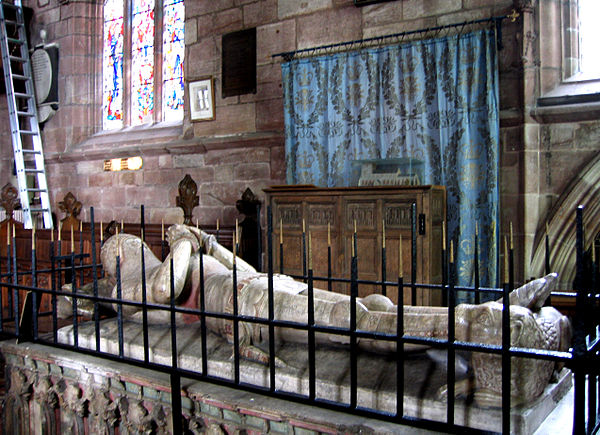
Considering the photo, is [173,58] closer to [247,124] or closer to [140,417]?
[247,124]

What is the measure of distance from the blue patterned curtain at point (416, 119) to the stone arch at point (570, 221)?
0.43 m

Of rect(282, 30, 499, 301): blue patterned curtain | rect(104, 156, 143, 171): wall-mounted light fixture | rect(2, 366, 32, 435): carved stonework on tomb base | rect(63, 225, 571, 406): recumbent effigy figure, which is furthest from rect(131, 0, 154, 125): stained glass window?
rect(2, 366, 32, 435): carved stonework on tomb base

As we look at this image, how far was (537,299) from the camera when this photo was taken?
1884mm

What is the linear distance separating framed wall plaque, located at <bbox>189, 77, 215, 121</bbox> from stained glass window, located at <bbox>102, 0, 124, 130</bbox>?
1.93 meters

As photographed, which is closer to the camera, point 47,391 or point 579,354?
point 579,354

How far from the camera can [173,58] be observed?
24.5 feet

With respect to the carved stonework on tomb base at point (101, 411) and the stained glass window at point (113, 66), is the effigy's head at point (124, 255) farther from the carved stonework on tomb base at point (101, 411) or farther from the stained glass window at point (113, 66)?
the stained glass window at point (113, 66)

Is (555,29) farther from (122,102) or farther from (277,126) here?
(122,102)

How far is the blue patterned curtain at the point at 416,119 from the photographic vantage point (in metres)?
4.67

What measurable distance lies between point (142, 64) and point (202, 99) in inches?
69.9

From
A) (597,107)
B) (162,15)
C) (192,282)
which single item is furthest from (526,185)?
(162,15)

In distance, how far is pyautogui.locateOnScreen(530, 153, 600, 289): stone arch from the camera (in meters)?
4.34

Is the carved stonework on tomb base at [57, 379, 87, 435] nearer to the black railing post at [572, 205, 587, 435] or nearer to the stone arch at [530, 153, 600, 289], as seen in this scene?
the black railing post at [572, 205, 587, 435]

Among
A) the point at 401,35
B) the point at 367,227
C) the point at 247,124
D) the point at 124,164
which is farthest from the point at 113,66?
the point at 367,227
